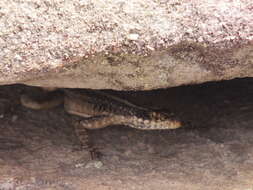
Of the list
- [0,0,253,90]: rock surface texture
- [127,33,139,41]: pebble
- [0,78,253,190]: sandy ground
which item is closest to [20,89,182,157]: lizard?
[0,78,253,190]: sandy ground

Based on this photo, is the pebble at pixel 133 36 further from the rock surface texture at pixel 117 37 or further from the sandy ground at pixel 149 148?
the sandy ground at pixel 149 148

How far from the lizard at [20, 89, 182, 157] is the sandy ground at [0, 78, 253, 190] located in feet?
0.26

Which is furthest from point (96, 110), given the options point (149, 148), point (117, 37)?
point (117, 37)

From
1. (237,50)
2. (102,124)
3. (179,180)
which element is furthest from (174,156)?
(237,50)

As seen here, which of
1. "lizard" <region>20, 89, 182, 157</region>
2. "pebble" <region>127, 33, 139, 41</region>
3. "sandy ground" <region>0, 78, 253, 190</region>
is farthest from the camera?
"lizard" <region>20, 89, 182, 157</region>

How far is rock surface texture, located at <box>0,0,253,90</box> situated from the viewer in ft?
7.37

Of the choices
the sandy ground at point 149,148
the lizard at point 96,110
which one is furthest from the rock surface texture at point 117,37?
the lizard at point 96,110

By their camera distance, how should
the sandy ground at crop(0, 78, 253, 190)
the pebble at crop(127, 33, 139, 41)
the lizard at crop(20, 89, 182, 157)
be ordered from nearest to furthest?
the pebble at crop(127, 33, 139, 41)
the sandy ground at crop(0, 78, 253, 190)
the lizard at crop(20, 89, 182, 157)

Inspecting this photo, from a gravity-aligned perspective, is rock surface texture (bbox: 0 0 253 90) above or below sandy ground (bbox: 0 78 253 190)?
above

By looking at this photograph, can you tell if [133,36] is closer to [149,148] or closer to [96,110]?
[149,148]

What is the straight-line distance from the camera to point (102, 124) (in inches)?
148

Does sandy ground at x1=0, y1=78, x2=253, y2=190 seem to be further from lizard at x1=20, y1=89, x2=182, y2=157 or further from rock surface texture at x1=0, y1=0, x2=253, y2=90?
rock surface texture at x1=0, y1=0, x2=253, y2=90

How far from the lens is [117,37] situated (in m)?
2.25

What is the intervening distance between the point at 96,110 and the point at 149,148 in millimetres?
802
